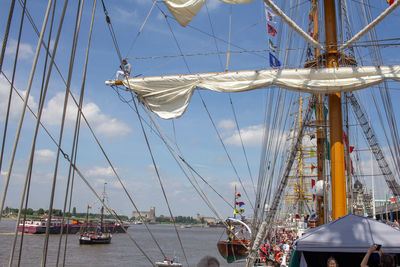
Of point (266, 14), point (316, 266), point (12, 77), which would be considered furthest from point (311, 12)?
point (12, 77)

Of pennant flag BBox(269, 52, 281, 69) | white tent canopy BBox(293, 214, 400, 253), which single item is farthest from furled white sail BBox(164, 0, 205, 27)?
white tent canopy BBox(293, 214, 400, 253)

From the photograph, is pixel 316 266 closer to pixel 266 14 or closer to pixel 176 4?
pixel 176 4

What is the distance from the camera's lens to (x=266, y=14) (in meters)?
12.0

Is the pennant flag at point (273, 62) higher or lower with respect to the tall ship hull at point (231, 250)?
higher

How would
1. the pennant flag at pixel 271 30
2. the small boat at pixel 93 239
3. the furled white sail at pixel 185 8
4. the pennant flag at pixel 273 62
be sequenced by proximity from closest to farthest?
the furled white sail at pixel 185 8
the pennant flag at pixel 273 62
the pennant flag at pixel 271 30
the small boat at pixel 93 239

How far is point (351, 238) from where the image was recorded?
5.74m

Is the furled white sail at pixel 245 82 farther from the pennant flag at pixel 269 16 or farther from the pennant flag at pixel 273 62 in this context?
the pennant flag at pixel 269 16

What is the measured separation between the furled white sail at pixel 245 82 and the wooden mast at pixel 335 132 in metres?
0.46

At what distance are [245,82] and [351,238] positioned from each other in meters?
5.77

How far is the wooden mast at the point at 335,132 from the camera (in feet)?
27.7

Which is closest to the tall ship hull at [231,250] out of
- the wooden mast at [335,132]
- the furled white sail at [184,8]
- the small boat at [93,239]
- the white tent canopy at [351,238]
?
the wooden mast at [335,132]

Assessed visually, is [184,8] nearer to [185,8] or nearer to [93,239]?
[185,8]

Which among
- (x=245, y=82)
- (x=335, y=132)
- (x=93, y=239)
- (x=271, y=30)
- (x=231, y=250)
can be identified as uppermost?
(x=271, y=30)

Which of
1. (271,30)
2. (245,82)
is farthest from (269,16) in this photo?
(245,82)
